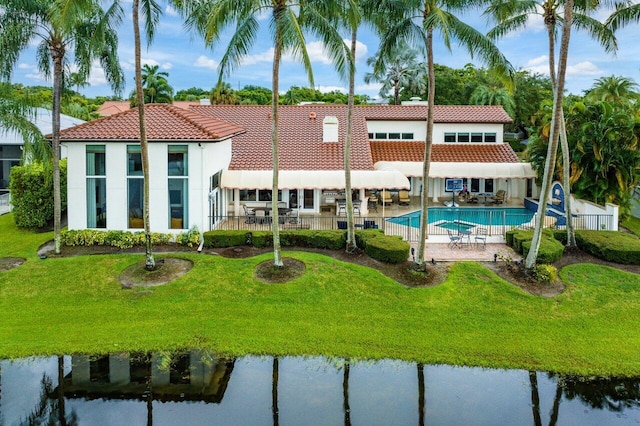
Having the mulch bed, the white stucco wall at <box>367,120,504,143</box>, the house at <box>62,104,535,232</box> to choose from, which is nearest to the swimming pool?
the house at <box>62,104,535,232</box>

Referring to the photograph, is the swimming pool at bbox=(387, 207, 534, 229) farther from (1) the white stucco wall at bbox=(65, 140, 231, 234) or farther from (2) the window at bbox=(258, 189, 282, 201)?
(1) the white stucco wall at bbox=(65, 140, 231, 234)

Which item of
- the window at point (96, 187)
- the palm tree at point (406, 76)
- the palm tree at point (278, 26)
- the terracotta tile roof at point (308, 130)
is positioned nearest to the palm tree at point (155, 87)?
the terracotta tile roof at point (308, 130)

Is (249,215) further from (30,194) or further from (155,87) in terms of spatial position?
(155,87)

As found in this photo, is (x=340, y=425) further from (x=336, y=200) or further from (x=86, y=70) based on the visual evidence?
(x=336, y=200)

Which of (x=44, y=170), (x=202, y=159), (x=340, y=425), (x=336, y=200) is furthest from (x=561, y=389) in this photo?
(x=44, y=170)

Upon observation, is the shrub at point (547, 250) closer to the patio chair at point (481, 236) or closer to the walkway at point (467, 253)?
the walkway at point (467, 253)
